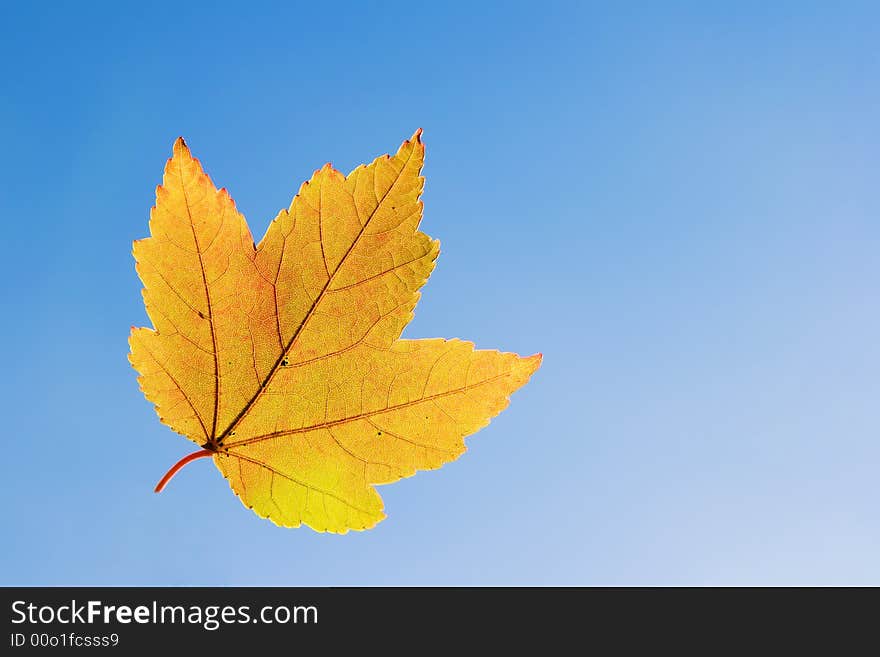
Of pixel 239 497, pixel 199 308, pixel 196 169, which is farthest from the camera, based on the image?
pixel 239 497

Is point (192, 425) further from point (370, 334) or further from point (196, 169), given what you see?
point (196, 169)

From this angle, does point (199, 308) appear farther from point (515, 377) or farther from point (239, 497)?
point (515, 377)

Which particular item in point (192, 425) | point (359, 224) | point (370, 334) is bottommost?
point (192, 425)

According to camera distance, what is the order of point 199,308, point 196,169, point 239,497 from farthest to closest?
point 239,497 → point 199,308 → point 196,169

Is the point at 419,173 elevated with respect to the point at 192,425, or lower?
elevated

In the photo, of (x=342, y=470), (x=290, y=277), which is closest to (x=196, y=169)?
(x=290, y=277)

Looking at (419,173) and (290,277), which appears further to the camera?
(290,277)
